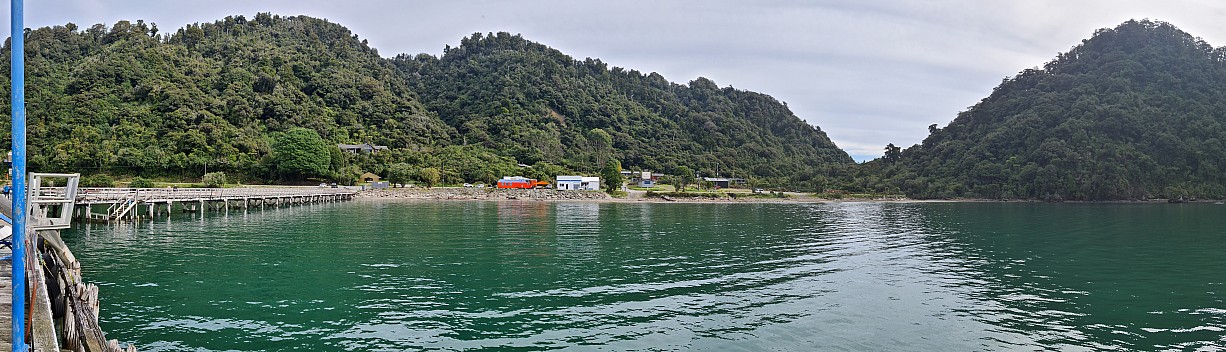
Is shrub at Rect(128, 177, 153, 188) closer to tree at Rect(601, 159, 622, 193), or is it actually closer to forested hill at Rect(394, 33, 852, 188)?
tree at Rect(601, 159, 622, 193)

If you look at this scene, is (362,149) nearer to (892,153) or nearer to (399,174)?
(399,174)

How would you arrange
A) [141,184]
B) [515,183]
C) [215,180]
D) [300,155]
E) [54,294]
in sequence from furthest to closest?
[515,183], [300,155], [215,180], [141,184], [54,294]

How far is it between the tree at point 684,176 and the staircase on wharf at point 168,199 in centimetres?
5905

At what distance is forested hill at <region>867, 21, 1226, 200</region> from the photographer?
335ft

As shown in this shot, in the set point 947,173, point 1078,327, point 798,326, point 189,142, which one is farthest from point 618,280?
point 947,173

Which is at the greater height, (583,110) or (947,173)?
(583,110)

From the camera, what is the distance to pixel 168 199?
43594mm

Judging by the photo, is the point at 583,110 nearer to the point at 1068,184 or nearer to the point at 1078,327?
the point at 1068,184

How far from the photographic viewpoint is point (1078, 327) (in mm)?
15508

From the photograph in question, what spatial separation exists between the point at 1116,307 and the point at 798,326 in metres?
9.32

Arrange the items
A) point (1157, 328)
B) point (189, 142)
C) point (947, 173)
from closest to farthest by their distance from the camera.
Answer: point (1157, 328), point (189, 142), point (947, 173)

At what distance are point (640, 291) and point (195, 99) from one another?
328 feet

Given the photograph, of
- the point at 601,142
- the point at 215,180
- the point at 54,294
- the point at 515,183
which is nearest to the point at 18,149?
the point at 54,294

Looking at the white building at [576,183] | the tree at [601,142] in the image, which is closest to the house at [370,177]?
the white building at [576,183]
